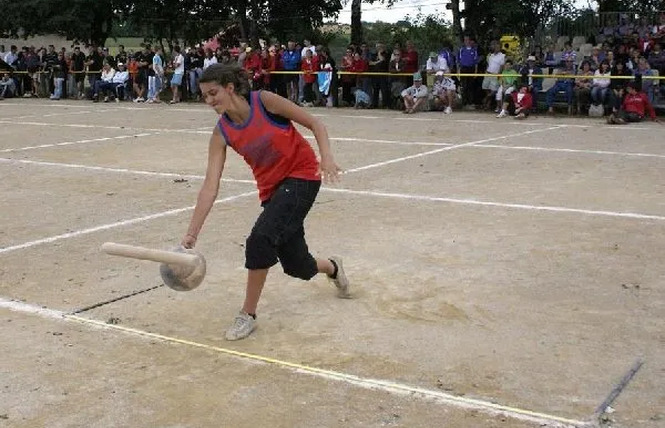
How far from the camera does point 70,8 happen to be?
1485 inches

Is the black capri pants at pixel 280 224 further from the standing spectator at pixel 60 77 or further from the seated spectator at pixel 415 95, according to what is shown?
the standing spectator at pixel 60 77

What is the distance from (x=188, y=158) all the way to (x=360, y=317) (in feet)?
26.0

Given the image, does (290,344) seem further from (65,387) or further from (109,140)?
(109,140)

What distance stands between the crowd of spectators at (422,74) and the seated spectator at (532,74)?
22 mm

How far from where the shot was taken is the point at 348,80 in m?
22.4

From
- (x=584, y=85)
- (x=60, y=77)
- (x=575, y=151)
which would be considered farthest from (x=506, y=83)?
(x=60, y=77)

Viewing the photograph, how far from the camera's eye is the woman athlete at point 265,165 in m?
4.70

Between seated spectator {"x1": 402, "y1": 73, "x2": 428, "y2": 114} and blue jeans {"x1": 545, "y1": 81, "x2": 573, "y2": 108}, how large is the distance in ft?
9.17

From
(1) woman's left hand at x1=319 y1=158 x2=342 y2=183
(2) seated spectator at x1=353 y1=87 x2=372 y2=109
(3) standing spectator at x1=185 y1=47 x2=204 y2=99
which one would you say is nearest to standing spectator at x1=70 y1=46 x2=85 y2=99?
(3) standing spectator at x1=185 y1=47 x2=204 y2=99

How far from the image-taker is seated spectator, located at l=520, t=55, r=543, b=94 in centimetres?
1936

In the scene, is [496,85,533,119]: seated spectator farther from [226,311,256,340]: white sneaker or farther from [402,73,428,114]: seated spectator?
[226,311,256,340]: white sneaker

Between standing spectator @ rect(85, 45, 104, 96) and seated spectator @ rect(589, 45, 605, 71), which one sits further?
standing spectator @ rect(85, 45, 104, 96)

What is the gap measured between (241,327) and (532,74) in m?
15.8

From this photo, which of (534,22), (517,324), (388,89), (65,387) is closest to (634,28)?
(534,22)
